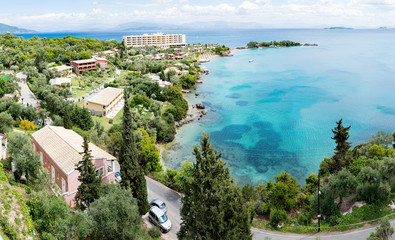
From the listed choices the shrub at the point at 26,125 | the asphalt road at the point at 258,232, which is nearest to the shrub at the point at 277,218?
the asphalt road at the point at 258,232

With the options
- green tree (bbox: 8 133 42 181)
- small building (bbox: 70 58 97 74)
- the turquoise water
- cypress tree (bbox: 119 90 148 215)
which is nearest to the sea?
the turquoise water

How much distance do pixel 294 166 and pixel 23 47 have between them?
252 feet

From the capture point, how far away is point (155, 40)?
152 m

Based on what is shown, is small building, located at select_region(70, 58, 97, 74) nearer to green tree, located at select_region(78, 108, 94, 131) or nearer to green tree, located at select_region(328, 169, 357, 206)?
green tree, located at select_region(78, 108, 94, 131)

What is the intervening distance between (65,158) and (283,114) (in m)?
41.2

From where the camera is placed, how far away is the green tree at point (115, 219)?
14.0m

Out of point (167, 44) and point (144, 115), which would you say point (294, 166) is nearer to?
point (144, 115)

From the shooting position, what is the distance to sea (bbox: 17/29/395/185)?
34156 millimetres

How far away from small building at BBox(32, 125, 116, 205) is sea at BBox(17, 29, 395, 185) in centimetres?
1049

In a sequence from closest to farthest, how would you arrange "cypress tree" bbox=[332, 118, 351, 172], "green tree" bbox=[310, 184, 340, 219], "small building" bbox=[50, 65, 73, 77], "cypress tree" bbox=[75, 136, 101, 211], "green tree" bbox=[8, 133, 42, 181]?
"cypress tree" bbox=[75, 136, 101, 211] → "green tree" bbox=[8, 133, 42, 181] → "green tree" bbox=[310, 184, 340, 219] → "cypress tree" bbox=[332, 118, 351, 172] → "small building" bbox=[50, 65, 73, 77]

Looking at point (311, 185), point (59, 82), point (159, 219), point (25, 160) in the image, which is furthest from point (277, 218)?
point (59, 82)

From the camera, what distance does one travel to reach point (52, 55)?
6969 centimetres

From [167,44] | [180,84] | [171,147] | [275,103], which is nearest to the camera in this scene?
[171,147]

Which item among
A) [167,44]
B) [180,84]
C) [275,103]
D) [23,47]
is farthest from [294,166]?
[167,44]
